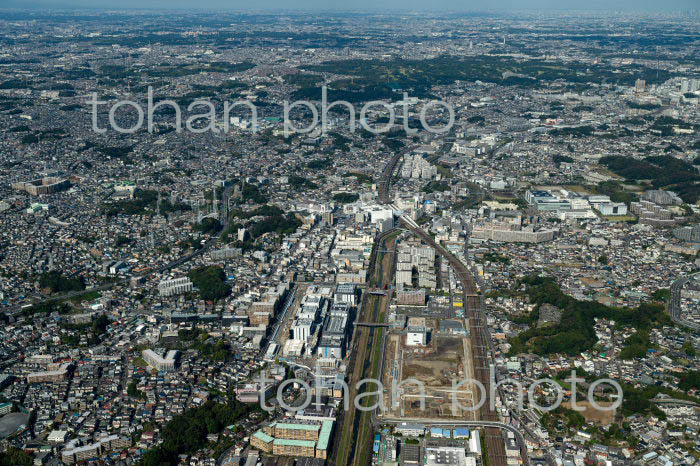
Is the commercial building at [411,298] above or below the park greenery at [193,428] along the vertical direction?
above

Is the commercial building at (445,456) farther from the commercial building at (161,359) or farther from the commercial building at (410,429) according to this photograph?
the commercial building at (161,359)

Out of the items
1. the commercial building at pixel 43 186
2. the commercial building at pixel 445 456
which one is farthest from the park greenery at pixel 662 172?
the commercial building at pixel 43 186

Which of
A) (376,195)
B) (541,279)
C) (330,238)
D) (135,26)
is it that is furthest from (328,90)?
(135,26)

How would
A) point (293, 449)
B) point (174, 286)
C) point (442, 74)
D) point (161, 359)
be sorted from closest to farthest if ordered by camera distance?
point (293, 449), point (161, 359), point (174, 286), point (442, 74)

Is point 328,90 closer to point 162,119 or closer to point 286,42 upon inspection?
point 162,119

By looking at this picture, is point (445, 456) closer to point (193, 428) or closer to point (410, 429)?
point (410, 429)

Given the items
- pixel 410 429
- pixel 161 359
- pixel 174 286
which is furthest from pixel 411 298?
pixel 161 359

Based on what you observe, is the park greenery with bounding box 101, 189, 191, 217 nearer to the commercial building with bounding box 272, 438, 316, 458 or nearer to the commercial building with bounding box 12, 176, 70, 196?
the commercial building with bounding box 12, 176, 70, 196

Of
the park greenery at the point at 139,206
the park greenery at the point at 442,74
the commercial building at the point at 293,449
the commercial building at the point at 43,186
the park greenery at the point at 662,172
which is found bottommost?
the commercial building at the point at 293,449

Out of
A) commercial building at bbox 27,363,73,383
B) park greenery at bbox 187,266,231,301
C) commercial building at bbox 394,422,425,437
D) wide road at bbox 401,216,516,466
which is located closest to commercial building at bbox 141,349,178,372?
commercial building at bbox 27,363,73,383
